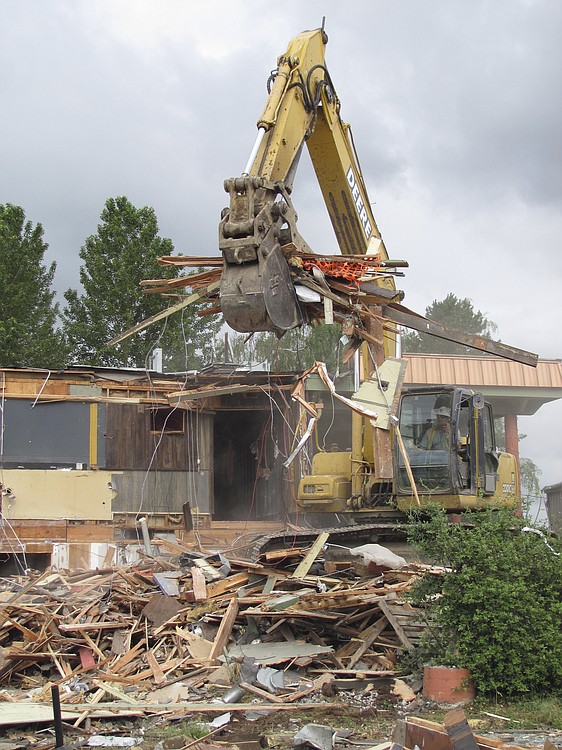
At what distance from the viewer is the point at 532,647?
7.65 metres

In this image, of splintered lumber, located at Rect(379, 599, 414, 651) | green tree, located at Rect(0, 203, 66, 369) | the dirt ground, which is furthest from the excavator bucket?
green tree, located at Rect(0, 203, 66, 369)

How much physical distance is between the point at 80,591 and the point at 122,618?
1695 mm

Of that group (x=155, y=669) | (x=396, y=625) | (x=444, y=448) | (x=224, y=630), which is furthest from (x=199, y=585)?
(x=444, y=448)

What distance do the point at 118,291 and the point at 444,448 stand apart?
18.8m

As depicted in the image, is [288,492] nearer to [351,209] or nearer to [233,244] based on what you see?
[351,209]

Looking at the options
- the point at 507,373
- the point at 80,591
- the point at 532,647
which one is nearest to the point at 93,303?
the point at 507,373

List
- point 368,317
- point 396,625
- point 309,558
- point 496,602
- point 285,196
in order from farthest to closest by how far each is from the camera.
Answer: point 309,558, point 368,317, point 396,625, point 285,196, point 496,602

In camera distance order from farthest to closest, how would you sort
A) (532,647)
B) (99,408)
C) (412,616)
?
1. (99,408)
2. (412,616)
3. (532,647)

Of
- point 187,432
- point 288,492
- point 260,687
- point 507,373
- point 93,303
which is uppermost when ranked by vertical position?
point 93,303

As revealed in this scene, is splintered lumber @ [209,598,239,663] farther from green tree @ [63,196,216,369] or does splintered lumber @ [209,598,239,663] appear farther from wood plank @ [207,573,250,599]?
green tree @ [63,196,216,369]

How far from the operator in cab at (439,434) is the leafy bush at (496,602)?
3109 mm

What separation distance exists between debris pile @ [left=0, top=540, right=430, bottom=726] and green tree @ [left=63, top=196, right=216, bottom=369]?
18167 millimetres

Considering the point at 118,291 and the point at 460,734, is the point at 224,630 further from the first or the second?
the point at 118,291

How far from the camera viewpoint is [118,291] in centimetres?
2845
